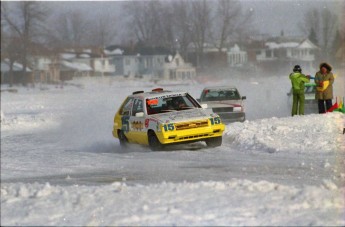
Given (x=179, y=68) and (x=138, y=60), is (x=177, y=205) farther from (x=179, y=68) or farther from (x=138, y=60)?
(x=138, y=60)

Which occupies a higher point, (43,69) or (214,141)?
(43,69)

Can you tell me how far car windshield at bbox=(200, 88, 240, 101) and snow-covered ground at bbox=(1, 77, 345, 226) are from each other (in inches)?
141

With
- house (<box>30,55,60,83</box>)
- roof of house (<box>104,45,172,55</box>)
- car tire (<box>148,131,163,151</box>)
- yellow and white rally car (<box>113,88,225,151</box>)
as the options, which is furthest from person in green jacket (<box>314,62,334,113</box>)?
roof of house (<box>104,45,172,55</box>)

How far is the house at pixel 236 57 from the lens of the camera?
11119cm

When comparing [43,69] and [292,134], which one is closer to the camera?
[292,134]

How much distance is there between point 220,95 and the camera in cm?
2194

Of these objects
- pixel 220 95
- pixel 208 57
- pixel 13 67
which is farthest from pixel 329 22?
pixel 220 95

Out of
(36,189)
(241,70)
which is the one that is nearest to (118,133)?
(36,189)

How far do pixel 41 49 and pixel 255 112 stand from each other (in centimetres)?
7012

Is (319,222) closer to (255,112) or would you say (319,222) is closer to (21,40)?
(255,112)

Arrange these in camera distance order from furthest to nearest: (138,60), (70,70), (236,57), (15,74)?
(138,60) → (236,57) → (70,70) → (15,74)

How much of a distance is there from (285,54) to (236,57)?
1002cm

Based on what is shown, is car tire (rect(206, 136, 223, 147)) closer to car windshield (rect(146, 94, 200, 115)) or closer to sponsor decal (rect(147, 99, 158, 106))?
car windshield (rect(146, 94, 200, 115))

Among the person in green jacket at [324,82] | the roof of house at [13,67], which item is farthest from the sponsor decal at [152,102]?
the roof of house at [13,67]
